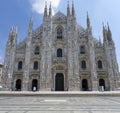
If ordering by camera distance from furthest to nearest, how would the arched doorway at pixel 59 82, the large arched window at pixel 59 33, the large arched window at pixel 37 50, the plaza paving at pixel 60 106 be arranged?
the large arched window at pixel 59 33 → the large arched window at pixel 37 50 → the arched doorway at pixel 59 82 → the plaza paving at pixel 60 106

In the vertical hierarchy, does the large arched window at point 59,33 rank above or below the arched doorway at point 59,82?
above

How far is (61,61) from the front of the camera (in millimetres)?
31922

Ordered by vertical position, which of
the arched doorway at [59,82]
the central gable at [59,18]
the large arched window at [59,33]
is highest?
the central gable at [59,18]

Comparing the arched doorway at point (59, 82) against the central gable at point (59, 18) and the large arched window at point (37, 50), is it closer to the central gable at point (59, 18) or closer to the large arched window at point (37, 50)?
the large arched window at point (37, 50)

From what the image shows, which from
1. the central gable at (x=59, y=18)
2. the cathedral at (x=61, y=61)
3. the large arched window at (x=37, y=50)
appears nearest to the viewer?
the cathedral at (x=61, y=61)

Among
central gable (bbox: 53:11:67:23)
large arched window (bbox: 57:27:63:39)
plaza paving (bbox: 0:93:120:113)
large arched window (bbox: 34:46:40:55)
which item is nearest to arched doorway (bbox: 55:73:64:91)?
large arched window (bbox: 34:46:40:55)

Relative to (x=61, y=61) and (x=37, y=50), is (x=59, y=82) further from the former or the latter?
(x=37, y=50)

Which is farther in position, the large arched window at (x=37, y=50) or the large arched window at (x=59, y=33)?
the large arched window at (x=59, y=33)

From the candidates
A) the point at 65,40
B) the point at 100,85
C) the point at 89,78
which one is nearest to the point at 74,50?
the point at 65,40

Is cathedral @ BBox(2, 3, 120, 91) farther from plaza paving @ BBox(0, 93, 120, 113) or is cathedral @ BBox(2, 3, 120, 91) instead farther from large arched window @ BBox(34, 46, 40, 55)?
plaza paving @ BBox(0, 93, 120, 113)

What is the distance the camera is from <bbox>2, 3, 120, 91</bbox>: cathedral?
29969 millimetres

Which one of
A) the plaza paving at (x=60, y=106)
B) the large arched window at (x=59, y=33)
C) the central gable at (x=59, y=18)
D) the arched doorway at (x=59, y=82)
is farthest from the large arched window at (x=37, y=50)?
the plaza paving at (x=60, y=106)

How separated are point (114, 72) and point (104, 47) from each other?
6099 mm

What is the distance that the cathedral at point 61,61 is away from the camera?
2997 centimetres
